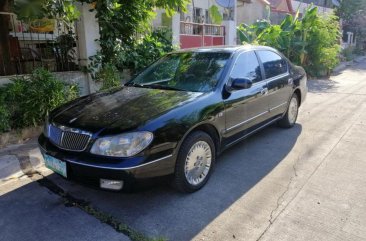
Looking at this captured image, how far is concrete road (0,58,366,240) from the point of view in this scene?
3.03 m

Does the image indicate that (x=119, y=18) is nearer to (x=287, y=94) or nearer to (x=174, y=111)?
(x=287, y=94)

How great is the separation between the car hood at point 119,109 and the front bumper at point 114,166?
0.29 m

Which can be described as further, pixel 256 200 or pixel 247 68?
pixel 247 68

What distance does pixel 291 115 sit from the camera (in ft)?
20.0

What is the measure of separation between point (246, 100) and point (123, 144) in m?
2.04

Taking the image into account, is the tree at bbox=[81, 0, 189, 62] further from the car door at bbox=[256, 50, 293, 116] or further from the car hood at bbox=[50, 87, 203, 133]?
the car hood at bbox=[50, 87, 203, 133]

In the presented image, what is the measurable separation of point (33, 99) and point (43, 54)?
82.5 inches

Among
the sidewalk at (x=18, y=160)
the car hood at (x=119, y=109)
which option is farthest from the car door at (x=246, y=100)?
the sidewalk at (x=18, y=160)

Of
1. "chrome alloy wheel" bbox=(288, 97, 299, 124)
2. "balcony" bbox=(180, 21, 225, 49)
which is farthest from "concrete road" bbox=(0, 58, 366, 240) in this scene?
"balcony" bbox=(180, 21, 225, 49)

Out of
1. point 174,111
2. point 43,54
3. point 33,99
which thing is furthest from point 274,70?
point 43,54

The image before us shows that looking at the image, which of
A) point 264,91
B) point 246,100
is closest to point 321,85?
point 264,91

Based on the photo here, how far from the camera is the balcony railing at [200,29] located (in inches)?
466

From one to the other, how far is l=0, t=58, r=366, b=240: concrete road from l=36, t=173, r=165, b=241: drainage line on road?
2 cm

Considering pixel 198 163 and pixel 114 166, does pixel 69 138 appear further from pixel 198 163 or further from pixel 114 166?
pixel 198 163
